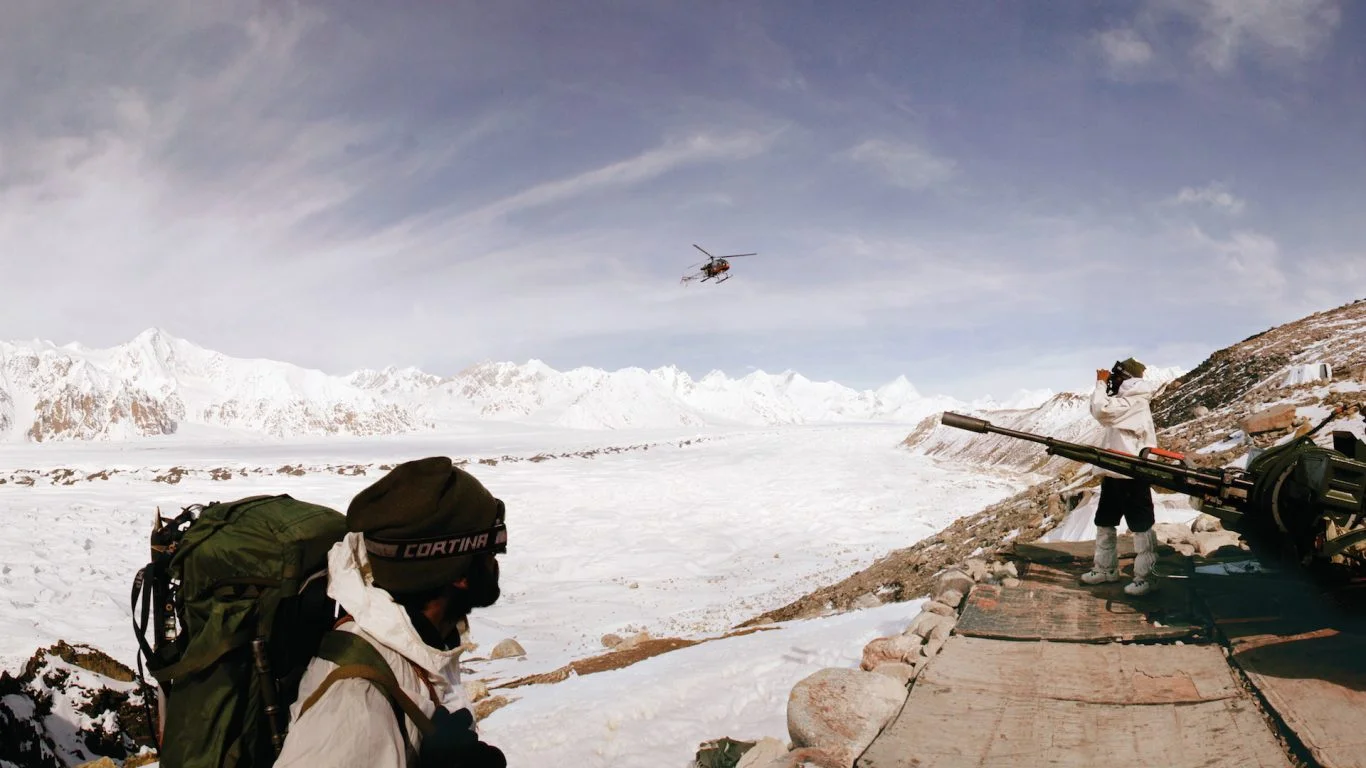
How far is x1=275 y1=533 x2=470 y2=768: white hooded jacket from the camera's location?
1.71 metres

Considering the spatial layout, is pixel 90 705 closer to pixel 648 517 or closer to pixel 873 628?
pixel 873 628

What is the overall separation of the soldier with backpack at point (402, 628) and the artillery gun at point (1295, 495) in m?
5.45

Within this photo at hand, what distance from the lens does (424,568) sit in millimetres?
2109

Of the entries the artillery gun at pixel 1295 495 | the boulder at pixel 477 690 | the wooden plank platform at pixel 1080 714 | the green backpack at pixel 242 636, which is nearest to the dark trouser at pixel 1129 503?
the artillery gun at pixel 1295 495

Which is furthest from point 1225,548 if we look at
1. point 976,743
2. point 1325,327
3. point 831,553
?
point 1325,327

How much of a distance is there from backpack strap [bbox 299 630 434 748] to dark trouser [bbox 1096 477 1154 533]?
7.02 metres

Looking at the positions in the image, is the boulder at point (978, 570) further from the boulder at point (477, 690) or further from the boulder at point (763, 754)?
the boulder at point (477, 690)

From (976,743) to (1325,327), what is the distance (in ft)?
83.9

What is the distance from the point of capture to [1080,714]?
4648 millimetres

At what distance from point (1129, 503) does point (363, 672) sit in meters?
7.28

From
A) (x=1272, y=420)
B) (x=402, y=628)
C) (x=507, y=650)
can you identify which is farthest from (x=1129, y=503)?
(x=507, y=650)

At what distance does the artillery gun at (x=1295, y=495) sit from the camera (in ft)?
15.2

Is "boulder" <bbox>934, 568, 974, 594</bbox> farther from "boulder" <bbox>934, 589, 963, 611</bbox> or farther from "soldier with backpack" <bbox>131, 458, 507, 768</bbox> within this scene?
"soldier with backpack" <bbox>131, 458, 507, 768</bbox>

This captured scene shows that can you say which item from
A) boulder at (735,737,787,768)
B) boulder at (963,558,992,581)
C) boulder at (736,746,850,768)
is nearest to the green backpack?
boulder at (736,746,850,768)
